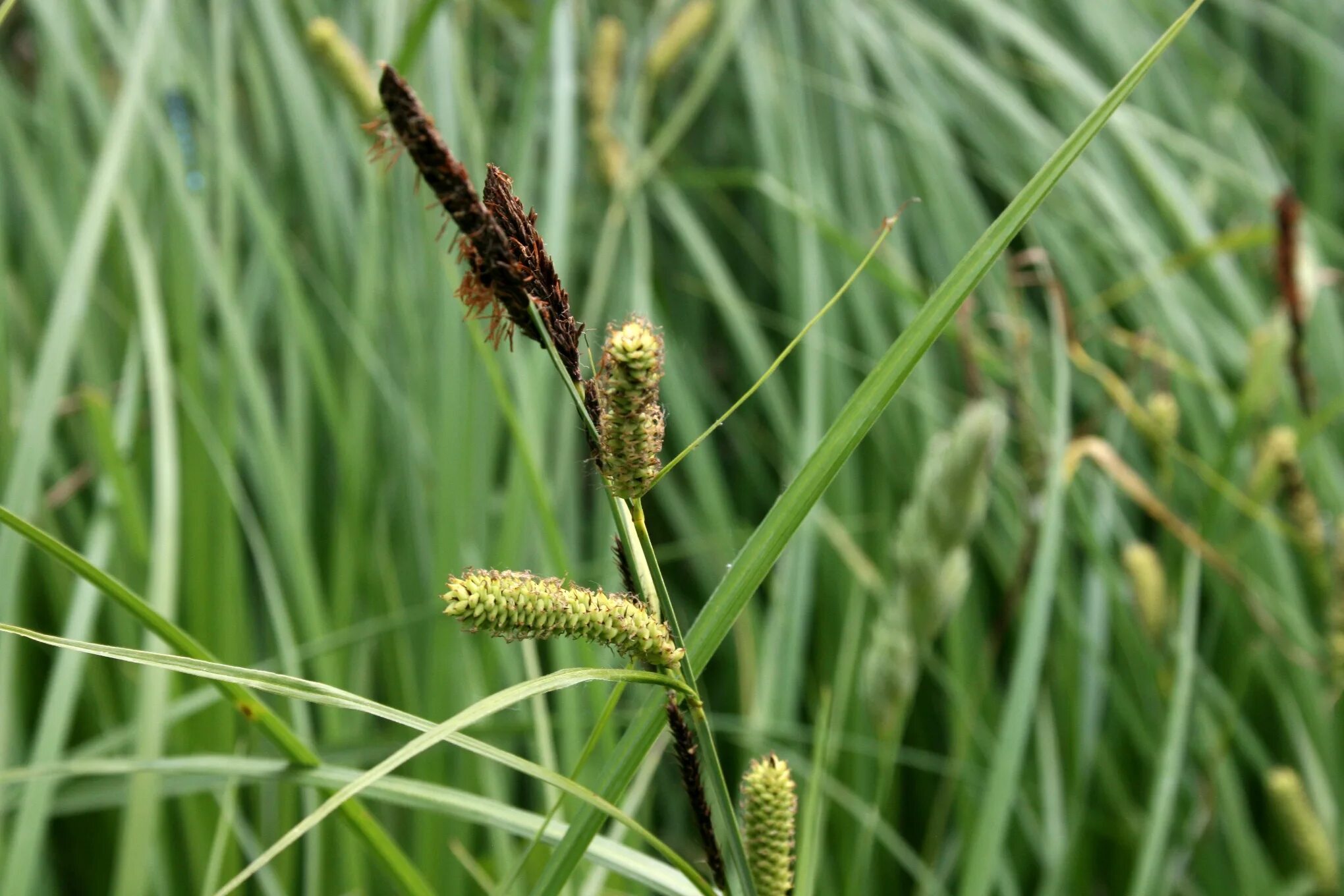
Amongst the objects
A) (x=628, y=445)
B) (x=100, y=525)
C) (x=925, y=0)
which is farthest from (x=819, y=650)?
(x=925, y=0)

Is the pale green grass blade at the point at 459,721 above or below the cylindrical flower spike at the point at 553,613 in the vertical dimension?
below

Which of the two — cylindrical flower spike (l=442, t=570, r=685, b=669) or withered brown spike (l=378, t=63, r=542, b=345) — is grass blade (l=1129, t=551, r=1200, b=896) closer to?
cylindrical flower spike (l=442, t=570, r=685, b=669)

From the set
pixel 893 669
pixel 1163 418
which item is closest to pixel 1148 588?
pixel 1163 418

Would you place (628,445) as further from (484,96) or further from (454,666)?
(484,96)

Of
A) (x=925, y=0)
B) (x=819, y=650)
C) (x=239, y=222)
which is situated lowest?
(x=819, y=650)

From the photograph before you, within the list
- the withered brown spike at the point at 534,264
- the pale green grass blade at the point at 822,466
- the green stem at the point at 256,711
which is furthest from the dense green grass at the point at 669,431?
the withered brown spike at the point at 534,264

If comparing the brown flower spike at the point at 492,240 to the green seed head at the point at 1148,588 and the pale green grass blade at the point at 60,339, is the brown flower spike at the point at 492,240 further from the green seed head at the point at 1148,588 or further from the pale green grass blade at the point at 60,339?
the green seed head at the point at 1148,588

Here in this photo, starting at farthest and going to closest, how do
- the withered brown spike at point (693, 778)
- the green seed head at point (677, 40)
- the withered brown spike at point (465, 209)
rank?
the green seed head at point (677, 40) → the withered brown spike at point (693, 778) → the withered brown spike at point (465, 209)
